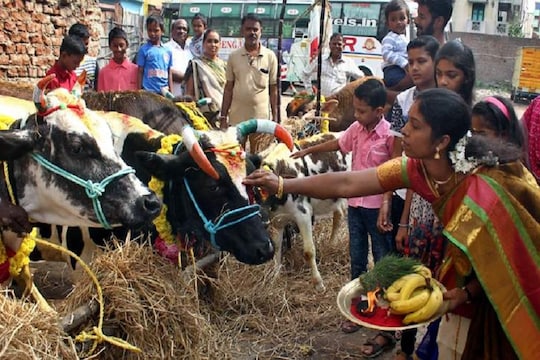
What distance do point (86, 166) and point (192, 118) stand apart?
1.97m

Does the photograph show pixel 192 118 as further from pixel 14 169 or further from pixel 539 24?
pixel 539 24

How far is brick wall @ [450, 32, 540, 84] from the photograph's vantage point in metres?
29.1

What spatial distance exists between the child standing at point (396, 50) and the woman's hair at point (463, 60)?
1415mm

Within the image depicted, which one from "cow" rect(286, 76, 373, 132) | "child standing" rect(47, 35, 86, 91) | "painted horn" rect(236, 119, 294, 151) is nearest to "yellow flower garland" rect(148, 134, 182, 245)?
"painted horn" rect(236, 119, 294, 151)

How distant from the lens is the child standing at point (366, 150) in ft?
13.9

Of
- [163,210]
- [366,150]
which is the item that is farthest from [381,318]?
[366,150]

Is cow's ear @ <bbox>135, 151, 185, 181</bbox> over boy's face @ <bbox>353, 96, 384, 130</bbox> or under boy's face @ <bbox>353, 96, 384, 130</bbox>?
under

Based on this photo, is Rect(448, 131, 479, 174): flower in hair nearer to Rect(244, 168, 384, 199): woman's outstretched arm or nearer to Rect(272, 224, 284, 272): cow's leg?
Rect(244, 168, 384, 199): woman's outstretched arm

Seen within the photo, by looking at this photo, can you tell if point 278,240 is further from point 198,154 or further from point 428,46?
point 428,46

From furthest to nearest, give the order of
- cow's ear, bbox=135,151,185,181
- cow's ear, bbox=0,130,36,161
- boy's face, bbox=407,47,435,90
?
boy's face, bbox=407,47,435,90 → cow's ear, bbox=135,151,185,181 → cow's ear, bbox=0,130,36,161

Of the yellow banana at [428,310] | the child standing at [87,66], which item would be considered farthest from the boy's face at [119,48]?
the yellow banana at [428,310]

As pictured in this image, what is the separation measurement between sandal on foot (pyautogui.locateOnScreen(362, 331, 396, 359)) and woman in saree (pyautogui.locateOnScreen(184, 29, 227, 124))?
A: 134 inches

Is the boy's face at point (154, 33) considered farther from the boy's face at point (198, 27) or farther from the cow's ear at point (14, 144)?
the cow's ear at point (14, 144)

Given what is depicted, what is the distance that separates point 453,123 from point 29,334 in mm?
1904
